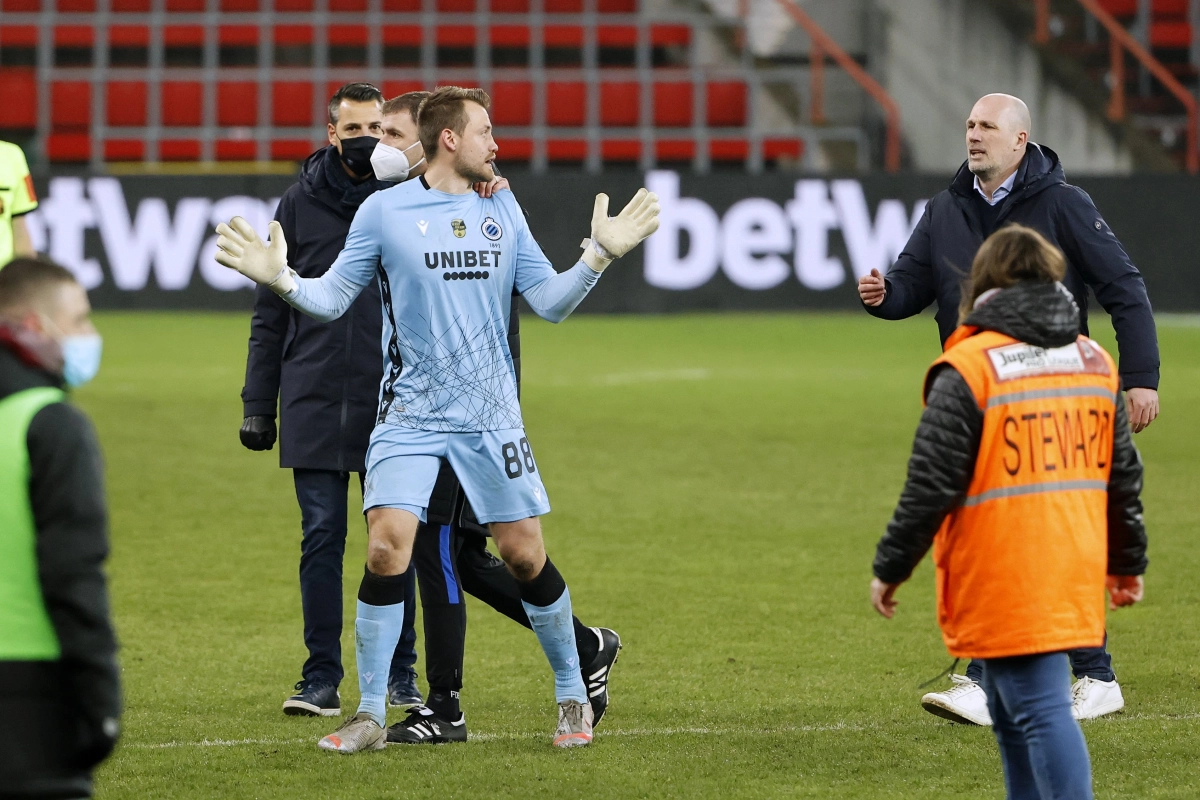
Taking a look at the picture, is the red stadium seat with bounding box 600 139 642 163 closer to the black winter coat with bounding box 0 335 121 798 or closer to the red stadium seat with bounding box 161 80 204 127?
the red stadium seat with bounding box 161 80 204 127

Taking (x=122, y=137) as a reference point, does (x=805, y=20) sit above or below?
above

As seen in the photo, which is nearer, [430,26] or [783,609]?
[783,609]

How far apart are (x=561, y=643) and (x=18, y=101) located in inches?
813

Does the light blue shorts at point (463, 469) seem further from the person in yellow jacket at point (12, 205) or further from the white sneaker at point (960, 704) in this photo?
the person in yellow jacket at point (12, 205)

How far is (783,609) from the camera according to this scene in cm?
695

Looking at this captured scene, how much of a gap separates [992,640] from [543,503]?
1.67 metres

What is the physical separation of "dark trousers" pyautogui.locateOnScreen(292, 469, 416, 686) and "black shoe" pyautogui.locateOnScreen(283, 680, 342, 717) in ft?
Result: 0.09

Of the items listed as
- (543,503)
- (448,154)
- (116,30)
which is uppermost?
(116,30)

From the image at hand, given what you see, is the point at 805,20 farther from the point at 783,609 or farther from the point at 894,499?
the point at 783,609

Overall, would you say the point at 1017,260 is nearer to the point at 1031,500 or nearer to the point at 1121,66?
the point at 1031,500

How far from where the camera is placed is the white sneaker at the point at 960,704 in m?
5.12

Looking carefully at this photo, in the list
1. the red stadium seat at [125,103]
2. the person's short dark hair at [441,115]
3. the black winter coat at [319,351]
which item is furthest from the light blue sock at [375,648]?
the red stadium seat at [125,103]

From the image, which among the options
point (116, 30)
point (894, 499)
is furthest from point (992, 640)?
point (116, 30)

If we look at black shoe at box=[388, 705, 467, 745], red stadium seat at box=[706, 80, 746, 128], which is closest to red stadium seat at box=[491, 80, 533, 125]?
red stadium seat at box=[706, 80, 746, 128]
